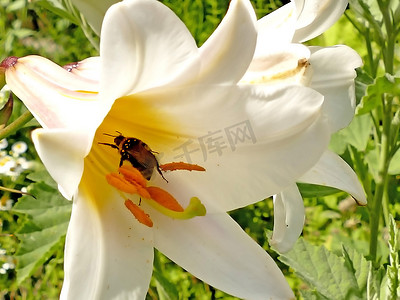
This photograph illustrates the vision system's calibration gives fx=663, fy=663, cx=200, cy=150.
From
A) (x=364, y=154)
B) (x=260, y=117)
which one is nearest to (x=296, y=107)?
(x=260, y=117)

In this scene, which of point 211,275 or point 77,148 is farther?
point 211,275

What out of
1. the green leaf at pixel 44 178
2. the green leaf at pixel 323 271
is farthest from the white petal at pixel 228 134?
the green leaf at pixel 44 178

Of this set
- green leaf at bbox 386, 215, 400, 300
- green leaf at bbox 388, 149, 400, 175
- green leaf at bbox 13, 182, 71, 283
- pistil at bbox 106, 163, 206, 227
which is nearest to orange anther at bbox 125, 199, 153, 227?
pistil at bbox 106, 163, 206, 227

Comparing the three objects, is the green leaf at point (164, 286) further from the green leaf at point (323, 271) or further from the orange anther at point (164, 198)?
the orange anther at point (164, 198)

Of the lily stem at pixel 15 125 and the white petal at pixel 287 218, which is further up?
the lily stem at pixel 15 125

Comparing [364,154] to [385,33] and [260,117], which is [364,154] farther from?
[260,117]

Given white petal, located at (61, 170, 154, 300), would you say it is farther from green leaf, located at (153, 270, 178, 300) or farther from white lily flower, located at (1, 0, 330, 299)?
green leaf, located at (153, 270, 178, 300)
